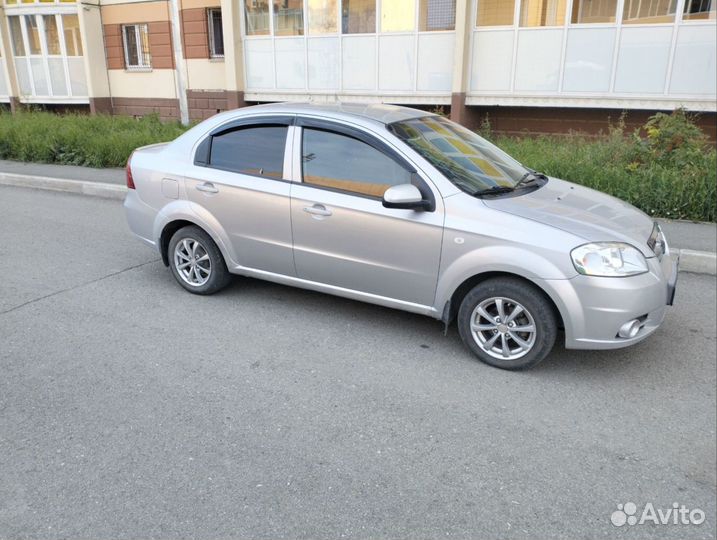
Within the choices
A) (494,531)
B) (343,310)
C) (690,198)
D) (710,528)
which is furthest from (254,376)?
(690,198)

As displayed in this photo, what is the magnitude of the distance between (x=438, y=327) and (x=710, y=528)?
94.7 inches

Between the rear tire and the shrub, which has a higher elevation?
the shrub

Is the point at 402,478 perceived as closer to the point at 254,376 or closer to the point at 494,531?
the point at 494,531

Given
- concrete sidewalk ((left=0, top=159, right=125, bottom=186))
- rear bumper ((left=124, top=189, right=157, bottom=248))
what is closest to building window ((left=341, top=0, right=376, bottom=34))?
concrete sidewalk ((left=0, top=159, right=125, bottom=186))

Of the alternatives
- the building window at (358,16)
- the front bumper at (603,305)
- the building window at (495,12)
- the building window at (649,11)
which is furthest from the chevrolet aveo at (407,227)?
the building window at (358,16)

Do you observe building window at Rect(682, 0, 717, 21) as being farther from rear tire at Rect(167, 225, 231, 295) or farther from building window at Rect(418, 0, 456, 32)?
rear tire at Rect(167, 225, 231, 295)

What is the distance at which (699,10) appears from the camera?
11836 millimetres

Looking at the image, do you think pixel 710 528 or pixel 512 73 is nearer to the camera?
pixel 710 528

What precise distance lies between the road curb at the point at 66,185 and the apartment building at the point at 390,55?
5.65 metres

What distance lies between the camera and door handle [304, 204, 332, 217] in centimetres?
446

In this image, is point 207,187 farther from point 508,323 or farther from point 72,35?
point 72,35

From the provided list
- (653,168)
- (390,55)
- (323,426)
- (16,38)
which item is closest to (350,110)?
(323,426)

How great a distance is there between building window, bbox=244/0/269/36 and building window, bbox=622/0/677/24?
8.95 metres

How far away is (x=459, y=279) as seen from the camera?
4070 mm
